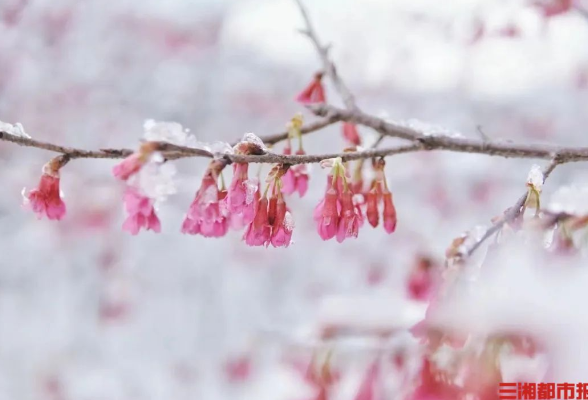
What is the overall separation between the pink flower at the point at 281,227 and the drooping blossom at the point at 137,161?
0.61 feet

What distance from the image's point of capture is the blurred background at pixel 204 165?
98.5 inches

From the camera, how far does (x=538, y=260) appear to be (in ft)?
2.45

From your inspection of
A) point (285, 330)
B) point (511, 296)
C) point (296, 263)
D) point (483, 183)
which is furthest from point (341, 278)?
point (511, 296)

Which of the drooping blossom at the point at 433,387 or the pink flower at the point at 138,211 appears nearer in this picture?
the pink flower at the point at 138,211

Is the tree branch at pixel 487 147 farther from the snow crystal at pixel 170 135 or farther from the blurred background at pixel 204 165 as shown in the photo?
the blurred background at pixel 204 165

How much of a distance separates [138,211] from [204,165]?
278cm

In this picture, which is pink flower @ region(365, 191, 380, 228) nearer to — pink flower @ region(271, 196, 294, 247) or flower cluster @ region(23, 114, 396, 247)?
flower cluster @ region(23, 114, 396, 247)

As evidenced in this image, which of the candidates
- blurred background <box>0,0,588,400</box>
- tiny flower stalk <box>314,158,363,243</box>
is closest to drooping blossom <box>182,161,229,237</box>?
tiny flower stalk <box>314,158,363,243</box>

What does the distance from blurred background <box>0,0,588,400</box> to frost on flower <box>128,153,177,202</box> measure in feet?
3.79

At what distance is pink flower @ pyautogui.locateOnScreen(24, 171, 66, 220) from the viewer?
74 centimetres

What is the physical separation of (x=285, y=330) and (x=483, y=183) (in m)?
1.59

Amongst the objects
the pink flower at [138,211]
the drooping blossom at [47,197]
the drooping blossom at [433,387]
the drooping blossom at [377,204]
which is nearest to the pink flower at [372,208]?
the drooping blossom at [377,204]

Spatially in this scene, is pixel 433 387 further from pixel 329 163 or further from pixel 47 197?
pixel 47 197

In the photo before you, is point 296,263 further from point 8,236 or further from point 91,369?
point 8,236
